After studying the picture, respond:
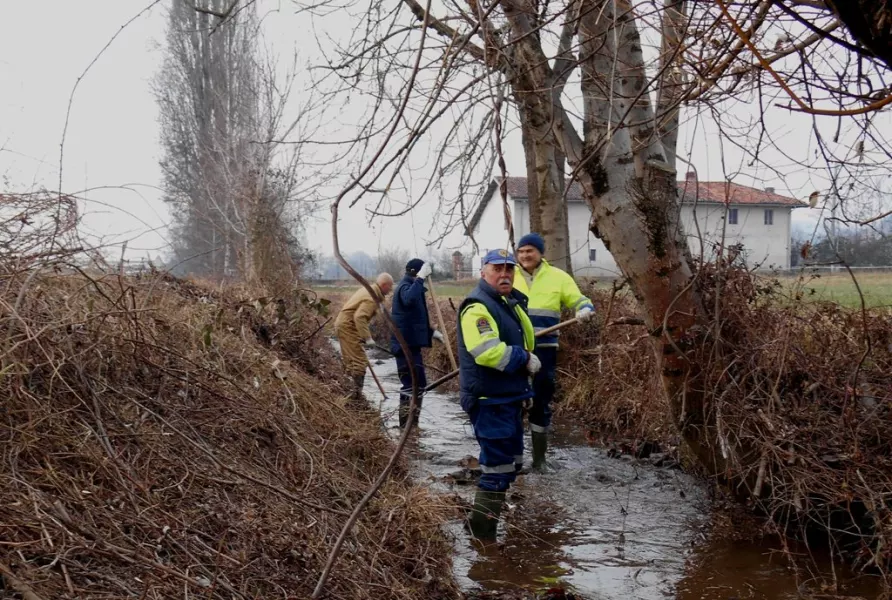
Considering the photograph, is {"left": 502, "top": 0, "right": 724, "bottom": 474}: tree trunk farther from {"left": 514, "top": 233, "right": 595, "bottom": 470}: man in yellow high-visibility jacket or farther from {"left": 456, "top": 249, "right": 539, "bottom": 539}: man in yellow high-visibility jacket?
{"left": 514, "top": 233, "right": 595, "bottom": 470}: man in yellow high-visibility jacket

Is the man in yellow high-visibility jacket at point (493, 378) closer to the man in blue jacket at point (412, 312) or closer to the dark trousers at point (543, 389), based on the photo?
the dark trousers at point (543, 389)

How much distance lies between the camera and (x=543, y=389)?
295 inches

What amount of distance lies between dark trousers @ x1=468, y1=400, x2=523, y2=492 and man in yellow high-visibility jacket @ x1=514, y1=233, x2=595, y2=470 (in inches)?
74.0

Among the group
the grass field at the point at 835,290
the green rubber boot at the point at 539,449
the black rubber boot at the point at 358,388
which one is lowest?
the green rubber boot at the point at 539,449

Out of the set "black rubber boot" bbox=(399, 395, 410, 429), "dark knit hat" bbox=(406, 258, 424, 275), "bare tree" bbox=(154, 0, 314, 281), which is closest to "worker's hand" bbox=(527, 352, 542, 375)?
"black rubber boot" bbox=(399, 395, 410, 429)

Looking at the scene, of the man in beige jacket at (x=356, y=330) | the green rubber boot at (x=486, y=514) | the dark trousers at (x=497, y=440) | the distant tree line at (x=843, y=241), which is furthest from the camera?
the man in beige jacket at (x=356, y=330)

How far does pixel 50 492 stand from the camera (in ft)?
12.2

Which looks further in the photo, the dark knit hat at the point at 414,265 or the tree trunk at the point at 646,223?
the dark knit hat at the point at 414,265

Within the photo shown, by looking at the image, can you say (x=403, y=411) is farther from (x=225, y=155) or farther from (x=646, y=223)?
(x=225, y=155)

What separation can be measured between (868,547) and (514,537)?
2.21 m

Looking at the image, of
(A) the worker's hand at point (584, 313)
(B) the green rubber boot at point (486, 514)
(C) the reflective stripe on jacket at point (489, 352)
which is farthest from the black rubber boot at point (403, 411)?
(C) the reflective stripe on jacket at point (489, 352)

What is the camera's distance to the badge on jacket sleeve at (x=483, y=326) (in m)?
5.25

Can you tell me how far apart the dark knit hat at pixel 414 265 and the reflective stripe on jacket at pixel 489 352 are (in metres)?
3.85

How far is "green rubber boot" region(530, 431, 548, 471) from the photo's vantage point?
748 cm
